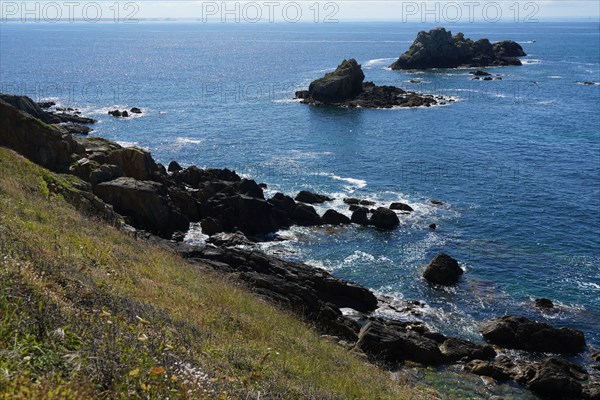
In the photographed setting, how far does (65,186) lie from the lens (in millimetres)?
30594

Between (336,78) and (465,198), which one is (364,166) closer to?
(465,198)

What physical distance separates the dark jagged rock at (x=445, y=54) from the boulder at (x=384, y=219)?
392 ft

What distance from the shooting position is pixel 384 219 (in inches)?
1891

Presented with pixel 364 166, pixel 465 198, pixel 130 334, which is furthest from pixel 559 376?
pixel 364 166

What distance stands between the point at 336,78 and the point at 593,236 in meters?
71.5

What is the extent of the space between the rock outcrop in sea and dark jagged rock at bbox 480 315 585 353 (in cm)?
7665

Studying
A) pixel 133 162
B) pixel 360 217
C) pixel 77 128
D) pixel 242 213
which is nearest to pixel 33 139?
pixel 133 162

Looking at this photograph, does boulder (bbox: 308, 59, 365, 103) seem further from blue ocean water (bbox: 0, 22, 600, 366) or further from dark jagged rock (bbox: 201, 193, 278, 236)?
dark jagged rock (bbox: 201, 193, 278, 236)

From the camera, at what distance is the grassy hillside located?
26.9ft

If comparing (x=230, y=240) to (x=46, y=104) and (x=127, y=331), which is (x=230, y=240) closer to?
(x=127, y=331)

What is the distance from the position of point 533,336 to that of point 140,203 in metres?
27.8

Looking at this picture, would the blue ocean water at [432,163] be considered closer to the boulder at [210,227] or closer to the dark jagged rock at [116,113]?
the dark jagged rock at [116,113]

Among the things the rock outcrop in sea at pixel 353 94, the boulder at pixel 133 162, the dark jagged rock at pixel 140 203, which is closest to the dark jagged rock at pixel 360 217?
the dark jagged rock at pixel 140 203

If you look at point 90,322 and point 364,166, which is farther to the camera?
point 364,166
